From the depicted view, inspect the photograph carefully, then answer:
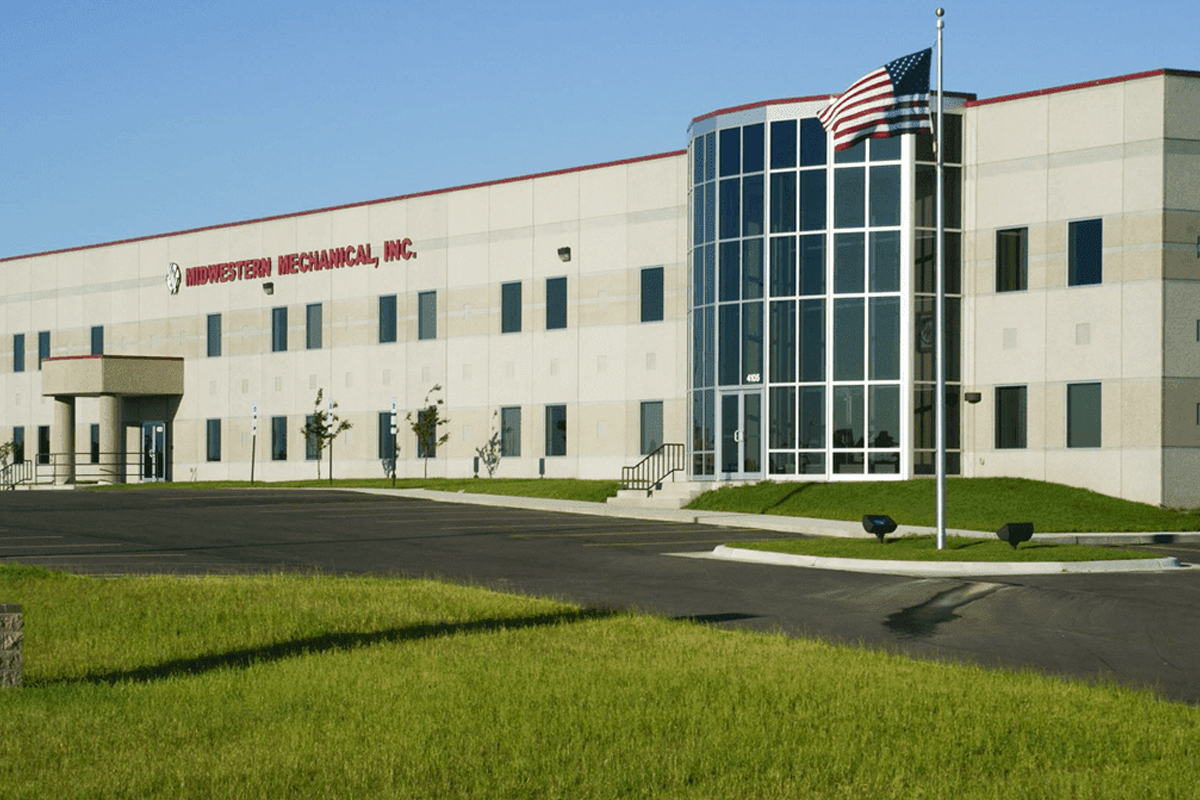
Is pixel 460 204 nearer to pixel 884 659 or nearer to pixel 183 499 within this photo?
pixel 183 499

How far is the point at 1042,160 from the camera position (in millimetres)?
38281

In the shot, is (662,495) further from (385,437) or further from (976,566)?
(976,566)

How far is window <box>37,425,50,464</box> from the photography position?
210ft

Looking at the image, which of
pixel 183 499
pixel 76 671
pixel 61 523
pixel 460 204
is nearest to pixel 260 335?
pixel 460 204

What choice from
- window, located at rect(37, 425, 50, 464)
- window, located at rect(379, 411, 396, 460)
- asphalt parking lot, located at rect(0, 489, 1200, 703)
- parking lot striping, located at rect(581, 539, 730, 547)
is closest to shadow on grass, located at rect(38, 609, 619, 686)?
asphalt parking lot, located at rect(0, 489, 1200, 703)

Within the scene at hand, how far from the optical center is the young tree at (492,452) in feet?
164

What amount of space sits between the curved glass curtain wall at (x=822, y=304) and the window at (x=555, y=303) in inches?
351

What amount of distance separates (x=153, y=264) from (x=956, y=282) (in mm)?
37013

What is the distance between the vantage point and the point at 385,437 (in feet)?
174

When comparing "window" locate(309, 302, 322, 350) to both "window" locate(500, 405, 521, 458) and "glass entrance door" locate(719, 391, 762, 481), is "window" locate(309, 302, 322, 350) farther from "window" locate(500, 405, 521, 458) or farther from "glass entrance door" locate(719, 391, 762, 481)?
"glass entrance door" locate(719, 391, 762, 481)

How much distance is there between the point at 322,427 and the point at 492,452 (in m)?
7.38

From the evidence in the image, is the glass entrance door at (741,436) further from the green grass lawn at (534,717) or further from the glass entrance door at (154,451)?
the glass entrance door at (154,451)

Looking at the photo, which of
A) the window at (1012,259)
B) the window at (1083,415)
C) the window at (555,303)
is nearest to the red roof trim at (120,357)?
the window at (555,303)

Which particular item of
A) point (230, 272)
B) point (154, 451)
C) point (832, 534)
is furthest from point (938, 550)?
point (154, 451)
